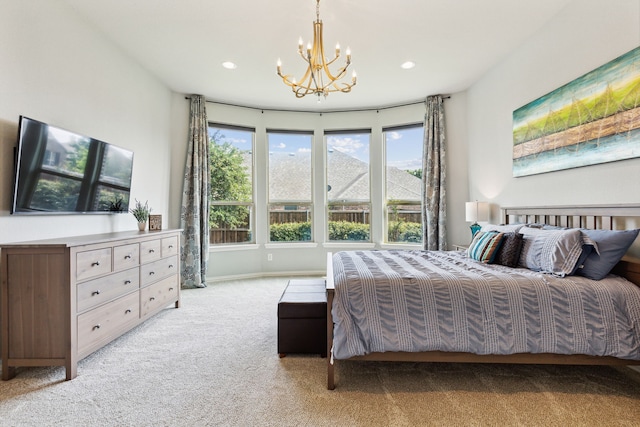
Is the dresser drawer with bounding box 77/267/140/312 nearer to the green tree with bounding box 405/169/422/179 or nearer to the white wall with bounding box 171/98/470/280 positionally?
the white wall with bounding box 171/98/470/280

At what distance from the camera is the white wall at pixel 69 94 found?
2.19m

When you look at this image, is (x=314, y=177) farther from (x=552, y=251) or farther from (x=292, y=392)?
(x=292, y=392)

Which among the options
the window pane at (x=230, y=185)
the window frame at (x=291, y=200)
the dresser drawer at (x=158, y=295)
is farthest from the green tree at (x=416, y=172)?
the dresser drawer at (x=158, y=295)

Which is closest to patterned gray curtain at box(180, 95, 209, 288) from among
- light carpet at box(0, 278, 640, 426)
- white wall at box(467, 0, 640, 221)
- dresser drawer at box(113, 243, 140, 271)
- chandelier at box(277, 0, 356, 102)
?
dresser drawer at box(113, 243, 140, 271)

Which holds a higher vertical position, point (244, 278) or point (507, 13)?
point (507, 13)

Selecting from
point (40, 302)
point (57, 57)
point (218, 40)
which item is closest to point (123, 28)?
point (57, 57)

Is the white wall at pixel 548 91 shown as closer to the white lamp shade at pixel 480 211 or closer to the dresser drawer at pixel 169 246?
the white lamp shade at pixel 480 211

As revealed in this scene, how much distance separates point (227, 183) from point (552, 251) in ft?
14.1

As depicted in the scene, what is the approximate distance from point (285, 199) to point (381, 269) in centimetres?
325

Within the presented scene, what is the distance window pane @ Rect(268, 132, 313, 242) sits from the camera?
528 cm

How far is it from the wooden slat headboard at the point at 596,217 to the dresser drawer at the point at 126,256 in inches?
145

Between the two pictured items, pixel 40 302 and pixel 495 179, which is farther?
pixel 495 179

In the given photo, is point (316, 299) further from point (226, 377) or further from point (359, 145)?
point (359, 145)

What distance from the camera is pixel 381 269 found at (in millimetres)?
2320
